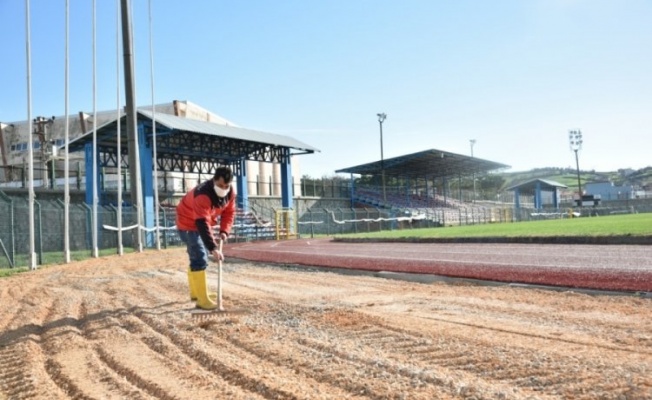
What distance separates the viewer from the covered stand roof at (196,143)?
1231 inches

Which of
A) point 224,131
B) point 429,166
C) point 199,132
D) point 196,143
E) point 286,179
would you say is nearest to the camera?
point 199,132

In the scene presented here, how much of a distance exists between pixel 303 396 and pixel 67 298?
6.90 meters

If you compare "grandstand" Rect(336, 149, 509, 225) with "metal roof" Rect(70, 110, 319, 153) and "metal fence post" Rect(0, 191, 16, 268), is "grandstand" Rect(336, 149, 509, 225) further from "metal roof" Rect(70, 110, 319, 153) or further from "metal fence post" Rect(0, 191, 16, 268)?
"metal fence post" Rect(0, 191, 16, 268)

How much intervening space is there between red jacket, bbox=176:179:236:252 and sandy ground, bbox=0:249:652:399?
42.7 inches

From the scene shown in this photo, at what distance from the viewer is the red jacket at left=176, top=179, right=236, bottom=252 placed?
6953mm

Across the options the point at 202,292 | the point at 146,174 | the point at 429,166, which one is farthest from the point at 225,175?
the point at 429,166

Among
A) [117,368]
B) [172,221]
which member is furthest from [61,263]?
[117,368]

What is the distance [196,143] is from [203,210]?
33.7 metres

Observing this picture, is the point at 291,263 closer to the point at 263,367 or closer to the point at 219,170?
the point at 219,170

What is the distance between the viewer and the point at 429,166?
197ft

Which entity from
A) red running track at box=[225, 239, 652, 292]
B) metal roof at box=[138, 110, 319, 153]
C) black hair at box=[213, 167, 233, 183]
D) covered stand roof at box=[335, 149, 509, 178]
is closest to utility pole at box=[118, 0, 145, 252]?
metal roof at box=[138, 110, 319, 153]

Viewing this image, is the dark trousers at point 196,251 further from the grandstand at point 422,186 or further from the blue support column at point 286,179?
Result: the grandstand at point 422,186

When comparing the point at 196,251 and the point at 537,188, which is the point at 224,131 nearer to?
the point at 196,251

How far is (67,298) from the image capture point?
29.3ft
